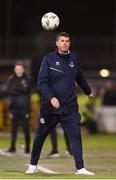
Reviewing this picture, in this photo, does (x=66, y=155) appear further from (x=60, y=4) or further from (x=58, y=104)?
(x=60, y=4)

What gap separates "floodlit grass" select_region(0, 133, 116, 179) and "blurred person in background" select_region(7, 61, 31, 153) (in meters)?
0.60

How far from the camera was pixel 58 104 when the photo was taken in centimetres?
1325

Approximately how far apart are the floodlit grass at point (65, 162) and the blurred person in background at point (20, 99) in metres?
0.60

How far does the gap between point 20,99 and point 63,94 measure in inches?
262

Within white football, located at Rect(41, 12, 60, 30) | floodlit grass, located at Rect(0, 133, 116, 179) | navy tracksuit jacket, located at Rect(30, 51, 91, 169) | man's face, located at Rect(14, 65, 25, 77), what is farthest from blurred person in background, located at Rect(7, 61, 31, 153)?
navy tracksuit jacket, located at Rect(30, 51, 91, 169)

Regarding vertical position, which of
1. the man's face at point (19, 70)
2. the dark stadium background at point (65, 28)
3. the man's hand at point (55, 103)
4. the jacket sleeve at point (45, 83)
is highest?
the jacket sleeve at point (45, 83)

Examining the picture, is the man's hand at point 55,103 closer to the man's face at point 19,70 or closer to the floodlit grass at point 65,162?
the floodlit grass at point 65,162

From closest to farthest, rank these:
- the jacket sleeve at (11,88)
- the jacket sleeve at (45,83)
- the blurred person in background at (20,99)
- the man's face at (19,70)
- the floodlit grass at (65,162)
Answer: the jacket sleeve at (45,83), the floodlit grass at (65,162), the man's face at (19,70), the blurred person in background at (20,99), the jacket sleeve at (11,88)

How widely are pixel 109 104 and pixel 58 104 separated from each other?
16.0 metres

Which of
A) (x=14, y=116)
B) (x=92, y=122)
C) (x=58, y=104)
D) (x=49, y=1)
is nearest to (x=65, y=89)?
(x=58, y=104)

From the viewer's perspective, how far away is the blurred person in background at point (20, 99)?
784 inches

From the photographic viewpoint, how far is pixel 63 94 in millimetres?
13602

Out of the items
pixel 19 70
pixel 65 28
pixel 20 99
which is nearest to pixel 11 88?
pixel 20 99

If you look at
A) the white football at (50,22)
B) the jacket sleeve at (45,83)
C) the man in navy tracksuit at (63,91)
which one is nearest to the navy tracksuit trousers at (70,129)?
the man in navy tracksuit at (63,91)
